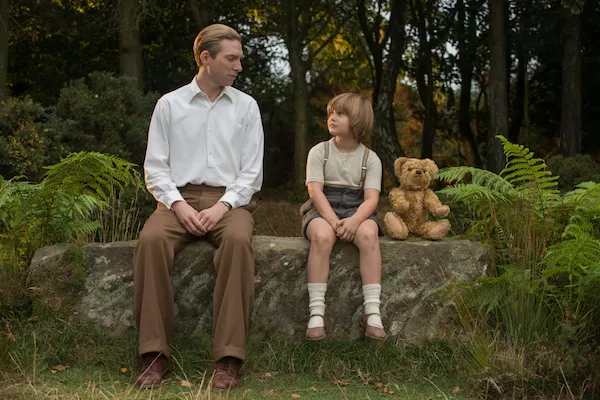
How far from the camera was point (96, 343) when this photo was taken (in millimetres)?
4934

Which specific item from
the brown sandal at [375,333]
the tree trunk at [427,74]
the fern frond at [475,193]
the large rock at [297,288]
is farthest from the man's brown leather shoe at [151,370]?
the tree trunk at [427,74]

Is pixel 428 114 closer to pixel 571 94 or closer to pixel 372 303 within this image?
pixel 571 94

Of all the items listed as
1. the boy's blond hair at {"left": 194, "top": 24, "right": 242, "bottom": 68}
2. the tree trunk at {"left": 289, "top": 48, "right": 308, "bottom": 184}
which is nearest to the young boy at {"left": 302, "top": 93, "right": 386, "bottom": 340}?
the boy's blond hair at {"left": 194, "top": 24, "right": 242, "bottom": 68}

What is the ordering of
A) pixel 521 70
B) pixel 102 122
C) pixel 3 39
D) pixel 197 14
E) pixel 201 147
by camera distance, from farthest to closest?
pixel 521 70 < pixel 197 14 < pixel 3 39 < pixel 102 122 < pixel 201 147

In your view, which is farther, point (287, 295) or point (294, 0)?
point (294, 0)

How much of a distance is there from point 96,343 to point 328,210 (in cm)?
163

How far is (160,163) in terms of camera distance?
497cm

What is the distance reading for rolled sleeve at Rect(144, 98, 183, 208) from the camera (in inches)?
192

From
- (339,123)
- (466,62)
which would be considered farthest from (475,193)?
(466,62)

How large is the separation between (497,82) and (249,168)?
792 centimetres

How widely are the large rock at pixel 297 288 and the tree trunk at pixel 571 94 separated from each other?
26.3 feet

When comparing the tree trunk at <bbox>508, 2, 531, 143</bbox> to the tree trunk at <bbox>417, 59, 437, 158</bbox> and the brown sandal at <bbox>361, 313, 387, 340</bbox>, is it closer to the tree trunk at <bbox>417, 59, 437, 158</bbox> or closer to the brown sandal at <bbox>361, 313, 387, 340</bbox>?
the tree trunk at <bbox>417, 59, 437, 158</bbox>

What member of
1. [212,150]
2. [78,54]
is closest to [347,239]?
[212,150]

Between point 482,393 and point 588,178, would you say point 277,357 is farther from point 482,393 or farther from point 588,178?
point 588,178
